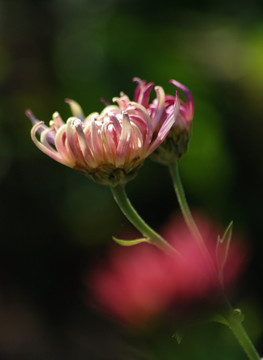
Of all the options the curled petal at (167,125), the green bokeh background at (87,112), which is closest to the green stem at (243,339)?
the curled petal at (167,125)

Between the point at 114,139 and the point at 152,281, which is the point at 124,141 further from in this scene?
the point at 152,281

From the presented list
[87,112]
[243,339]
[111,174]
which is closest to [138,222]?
[111,174]

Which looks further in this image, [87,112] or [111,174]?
[87,112]

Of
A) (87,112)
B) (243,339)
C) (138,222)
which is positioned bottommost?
(87,112)

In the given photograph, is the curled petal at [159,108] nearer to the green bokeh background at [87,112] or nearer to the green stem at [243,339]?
the green stem at [243,339]

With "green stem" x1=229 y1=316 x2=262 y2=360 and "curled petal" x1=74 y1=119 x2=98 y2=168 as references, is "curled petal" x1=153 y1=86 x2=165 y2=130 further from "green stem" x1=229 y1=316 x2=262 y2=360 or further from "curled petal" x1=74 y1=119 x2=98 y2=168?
"green stem" x1=229 y1=316 x2=262 y2=360

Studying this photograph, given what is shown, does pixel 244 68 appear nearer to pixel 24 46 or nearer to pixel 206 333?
pixel 24 46

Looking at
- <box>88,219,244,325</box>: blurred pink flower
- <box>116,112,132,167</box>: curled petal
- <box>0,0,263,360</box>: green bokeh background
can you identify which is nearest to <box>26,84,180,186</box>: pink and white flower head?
<box>116,112,132,167</box>: curled petal
